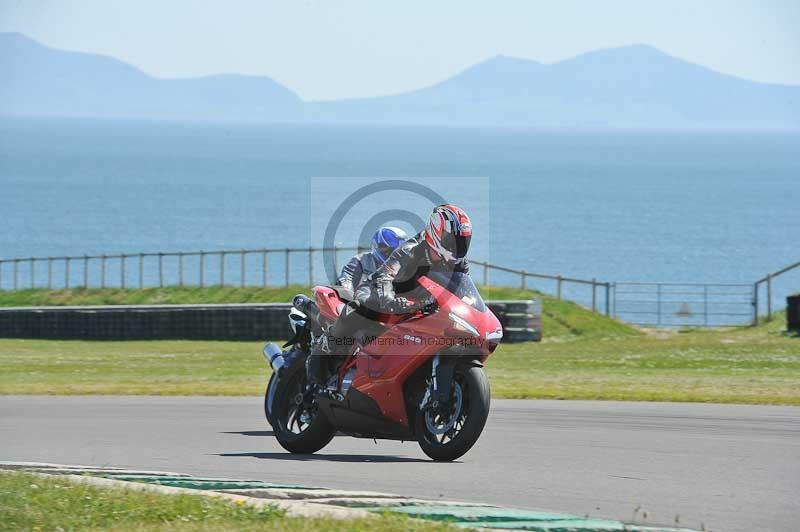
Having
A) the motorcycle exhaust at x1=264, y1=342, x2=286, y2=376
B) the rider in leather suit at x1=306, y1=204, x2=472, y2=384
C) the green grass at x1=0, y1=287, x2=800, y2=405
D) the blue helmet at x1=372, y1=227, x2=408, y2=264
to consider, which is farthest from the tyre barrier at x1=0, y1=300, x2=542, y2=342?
the rider in leather suit at x1=306, y1=204, x2=472, y2=384

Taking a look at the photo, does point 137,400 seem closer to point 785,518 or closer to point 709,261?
point 785,518

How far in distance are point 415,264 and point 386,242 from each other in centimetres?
80

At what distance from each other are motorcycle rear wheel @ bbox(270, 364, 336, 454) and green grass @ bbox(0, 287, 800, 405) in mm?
5442

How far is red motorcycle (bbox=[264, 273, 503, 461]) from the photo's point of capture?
939 cm

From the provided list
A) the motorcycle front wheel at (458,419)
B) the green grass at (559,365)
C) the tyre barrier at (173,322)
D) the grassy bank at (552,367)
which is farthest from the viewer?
the tyre barrier at (173,322)

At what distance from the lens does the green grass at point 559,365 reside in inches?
688

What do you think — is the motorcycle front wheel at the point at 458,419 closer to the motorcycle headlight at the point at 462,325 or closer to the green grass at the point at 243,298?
the motorcycle headlight at the point at 462,325

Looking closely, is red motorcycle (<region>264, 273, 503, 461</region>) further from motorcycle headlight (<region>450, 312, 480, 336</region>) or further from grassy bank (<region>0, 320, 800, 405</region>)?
grassy bank (<region>0, 320, 800, 405</region>)

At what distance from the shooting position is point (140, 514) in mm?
7629

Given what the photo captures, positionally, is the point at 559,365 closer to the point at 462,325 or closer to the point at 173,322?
the point at 173,322

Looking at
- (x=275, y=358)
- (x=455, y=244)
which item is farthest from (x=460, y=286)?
(x=275, y=358)

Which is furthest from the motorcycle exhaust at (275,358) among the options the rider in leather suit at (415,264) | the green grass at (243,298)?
the green grass at (243,298)

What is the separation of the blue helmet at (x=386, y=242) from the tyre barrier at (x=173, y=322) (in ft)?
54.9

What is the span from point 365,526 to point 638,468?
2.93 metres
